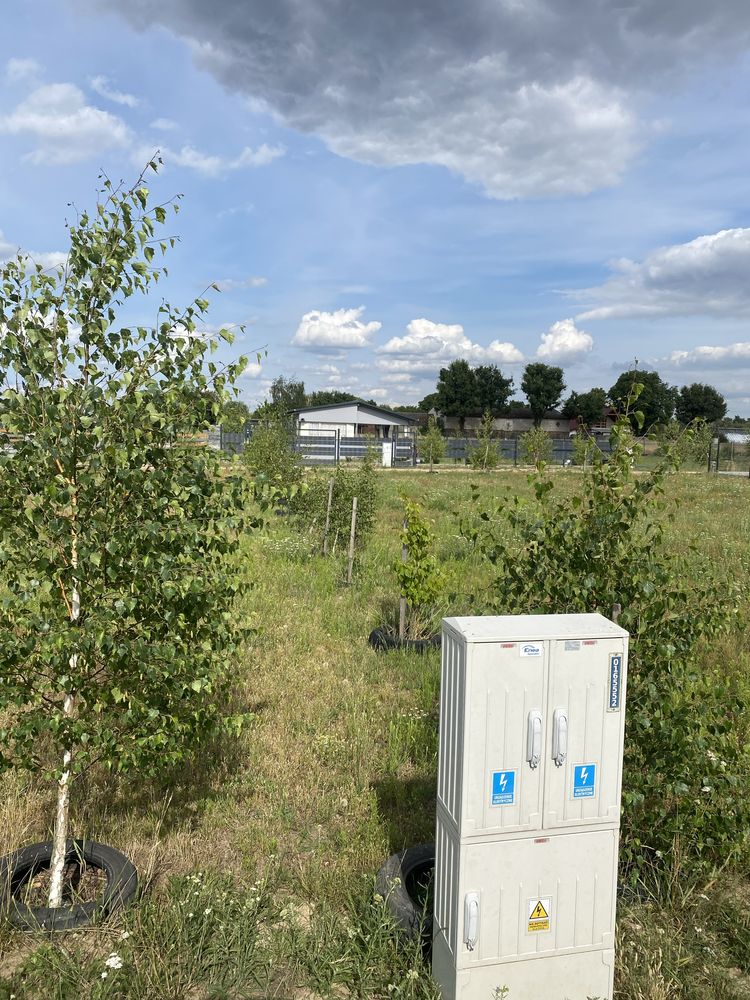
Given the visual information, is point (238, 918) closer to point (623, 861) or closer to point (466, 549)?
point (623, 861)

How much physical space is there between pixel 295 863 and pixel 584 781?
6.43 ft

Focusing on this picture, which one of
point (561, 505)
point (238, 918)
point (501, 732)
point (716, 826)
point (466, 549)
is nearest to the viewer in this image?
point (501, 732)

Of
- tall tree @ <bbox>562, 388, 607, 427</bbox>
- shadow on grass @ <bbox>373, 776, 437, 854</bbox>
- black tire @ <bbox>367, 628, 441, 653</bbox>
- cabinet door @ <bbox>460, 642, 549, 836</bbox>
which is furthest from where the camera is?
tall tree @ <bbox>562, 388, 607, 427</bbox>

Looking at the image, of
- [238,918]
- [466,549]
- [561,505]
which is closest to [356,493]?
[466,549]

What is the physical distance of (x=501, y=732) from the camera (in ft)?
9.57

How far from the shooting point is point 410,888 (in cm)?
372

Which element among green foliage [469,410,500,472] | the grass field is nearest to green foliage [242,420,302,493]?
green foliage [469,410,500,472]

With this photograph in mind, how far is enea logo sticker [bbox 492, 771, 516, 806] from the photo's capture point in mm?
2916

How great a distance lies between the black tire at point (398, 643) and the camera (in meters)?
7.66

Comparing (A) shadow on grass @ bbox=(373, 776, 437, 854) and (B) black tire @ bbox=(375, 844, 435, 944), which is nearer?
(B) black tire @ bbox=(375, 844, 435, 944)

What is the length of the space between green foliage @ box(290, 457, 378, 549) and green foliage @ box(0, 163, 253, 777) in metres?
8.79

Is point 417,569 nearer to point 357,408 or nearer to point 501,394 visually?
point 357,408

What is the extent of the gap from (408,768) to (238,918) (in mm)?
2003

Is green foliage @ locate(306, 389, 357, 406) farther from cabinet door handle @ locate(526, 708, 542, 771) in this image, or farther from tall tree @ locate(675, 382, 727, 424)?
cabinet door handle @ locate(526, 708, 542, 771)
